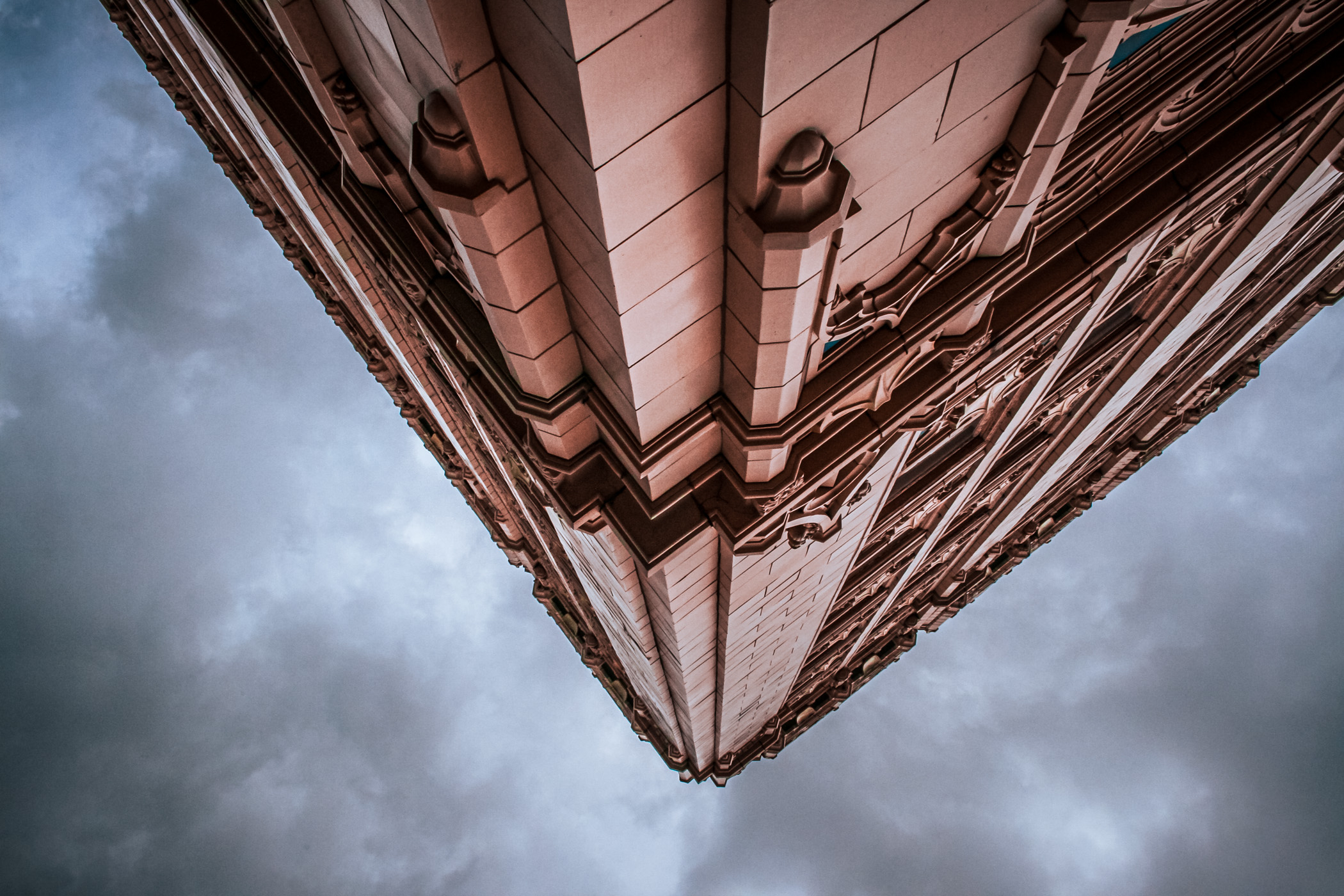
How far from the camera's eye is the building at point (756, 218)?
203 inches

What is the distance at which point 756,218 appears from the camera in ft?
18.8

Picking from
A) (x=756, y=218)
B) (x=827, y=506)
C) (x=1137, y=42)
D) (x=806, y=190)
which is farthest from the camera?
(x=827, y=506)

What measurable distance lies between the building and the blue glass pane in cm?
13

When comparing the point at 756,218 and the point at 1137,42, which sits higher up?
the point at 756,218

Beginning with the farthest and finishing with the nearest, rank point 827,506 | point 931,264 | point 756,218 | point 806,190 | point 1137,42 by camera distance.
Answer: point 827,506 < point 931,264 < point 1137,42 < point 756,218 < point 806,190

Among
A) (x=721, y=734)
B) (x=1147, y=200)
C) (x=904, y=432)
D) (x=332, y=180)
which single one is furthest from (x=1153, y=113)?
(x=721, y=734)

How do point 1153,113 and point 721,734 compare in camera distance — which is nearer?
point 1153,113

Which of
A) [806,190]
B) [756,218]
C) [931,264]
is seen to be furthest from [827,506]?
[806,190]

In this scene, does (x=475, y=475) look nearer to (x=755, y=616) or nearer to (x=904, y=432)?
(x=755, y=616)

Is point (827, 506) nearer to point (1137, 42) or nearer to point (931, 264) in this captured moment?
point (931, 264)

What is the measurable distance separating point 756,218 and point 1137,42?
196 inches

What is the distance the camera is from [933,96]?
5996 mm

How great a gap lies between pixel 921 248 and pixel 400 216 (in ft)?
20.5

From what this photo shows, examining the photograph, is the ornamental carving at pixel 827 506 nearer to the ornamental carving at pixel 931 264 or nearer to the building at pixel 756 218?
Answer: the building at pixel 756 218
